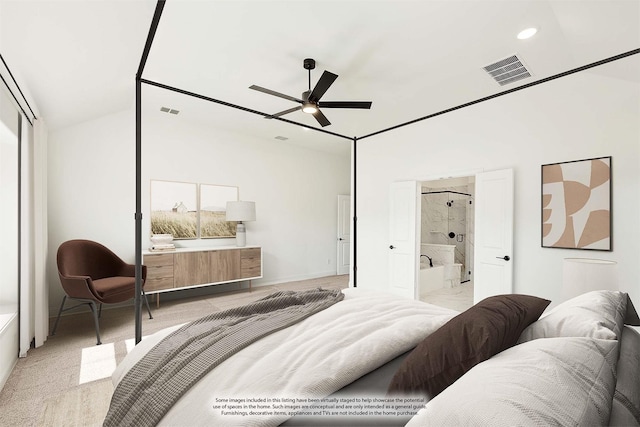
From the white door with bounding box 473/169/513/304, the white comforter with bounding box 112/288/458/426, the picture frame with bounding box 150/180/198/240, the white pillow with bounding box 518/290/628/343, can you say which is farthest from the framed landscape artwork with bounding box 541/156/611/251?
the picture frame with bounding box 150/180/198/240

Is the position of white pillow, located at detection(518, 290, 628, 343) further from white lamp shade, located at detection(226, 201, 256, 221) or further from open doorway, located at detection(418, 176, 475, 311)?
open doorway, located at detection(418, 176, 475, 311)

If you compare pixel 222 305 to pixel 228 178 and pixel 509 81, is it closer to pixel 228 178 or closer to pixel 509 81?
pixel 228 178

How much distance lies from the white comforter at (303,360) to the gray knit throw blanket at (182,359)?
0.04 metres

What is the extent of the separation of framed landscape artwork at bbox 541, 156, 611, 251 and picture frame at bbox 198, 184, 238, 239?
181 inches

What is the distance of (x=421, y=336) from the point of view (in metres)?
1.52

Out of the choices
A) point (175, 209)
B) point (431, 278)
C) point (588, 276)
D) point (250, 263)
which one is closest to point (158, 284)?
point (175, 209)

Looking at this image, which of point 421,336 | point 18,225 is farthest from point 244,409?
point 18,225

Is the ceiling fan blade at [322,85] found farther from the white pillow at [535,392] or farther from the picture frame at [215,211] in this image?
the picture frame at [215,211]

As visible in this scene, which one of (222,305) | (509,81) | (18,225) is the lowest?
(222,305)

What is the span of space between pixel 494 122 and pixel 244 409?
4.03 metres

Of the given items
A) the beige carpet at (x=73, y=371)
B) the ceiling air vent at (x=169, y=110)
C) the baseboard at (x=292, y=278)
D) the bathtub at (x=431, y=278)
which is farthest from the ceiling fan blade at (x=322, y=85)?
the baseboard at (x=292, y=278)

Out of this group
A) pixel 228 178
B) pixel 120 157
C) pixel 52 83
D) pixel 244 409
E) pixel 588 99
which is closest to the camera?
pixel 244 409

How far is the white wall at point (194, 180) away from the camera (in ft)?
13.5

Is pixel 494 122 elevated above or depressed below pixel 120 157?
above
